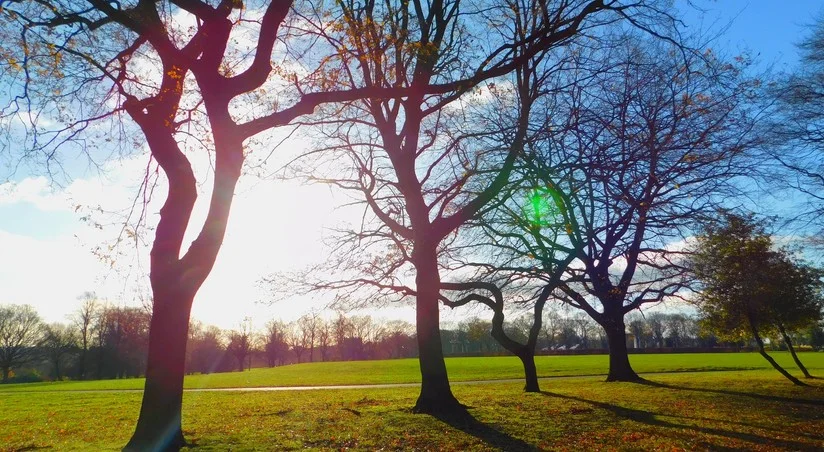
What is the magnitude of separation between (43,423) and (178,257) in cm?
1220

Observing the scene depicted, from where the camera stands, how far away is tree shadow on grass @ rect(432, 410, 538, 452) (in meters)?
8.79

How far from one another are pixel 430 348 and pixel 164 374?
6.17m

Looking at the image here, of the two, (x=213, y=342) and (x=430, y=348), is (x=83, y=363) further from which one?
(x=430, y=348)

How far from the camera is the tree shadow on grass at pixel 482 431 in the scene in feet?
28.8

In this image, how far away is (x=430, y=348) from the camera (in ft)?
40.7

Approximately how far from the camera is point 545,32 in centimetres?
991

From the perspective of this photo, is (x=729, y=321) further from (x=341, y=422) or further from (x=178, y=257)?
(x=178, y=257)

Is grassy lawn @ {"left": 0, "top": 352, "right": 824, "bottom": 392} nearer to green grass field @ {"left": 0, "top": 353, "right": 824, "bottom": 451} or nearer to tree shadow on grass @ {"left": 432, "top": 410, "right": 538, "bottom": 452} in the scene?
green grass field @ {"left": 0, "top": 353, "right": 824, "bottom": 451}

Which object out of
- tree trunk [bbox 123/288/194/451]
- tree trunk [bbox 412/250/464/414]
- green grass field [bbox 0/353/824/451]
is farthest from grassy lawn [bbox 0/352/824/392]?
tree trunk [bbox 123/288/194/451]

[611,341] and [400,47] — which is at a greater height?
[400,47]

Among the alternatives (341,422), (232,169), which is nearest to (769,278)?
(341,422)

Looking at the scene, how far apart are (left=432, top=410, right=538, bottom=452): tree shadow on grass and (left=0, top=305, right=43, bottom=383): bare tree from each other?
79.9 m

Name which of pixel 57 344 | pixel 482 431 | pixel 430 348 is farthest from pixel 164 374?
pixel 57 344

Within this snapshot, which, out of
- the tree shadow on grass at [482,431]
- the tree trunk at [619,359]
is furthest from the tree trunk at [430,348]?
the tree trunk at [619,359]
